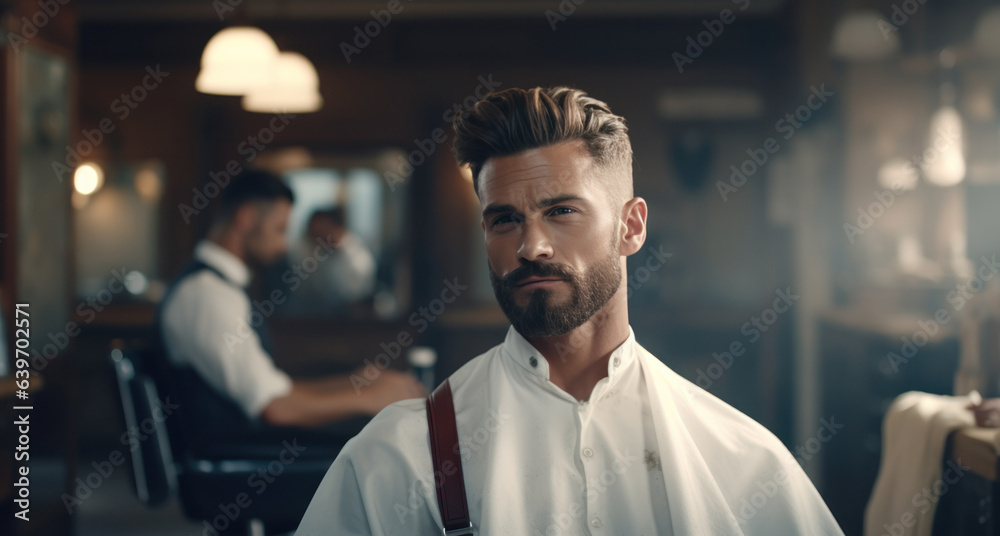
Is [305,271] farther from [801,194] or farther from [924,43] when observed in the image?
[924,43]

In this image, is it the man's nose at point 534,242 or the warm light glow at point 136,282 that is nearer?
the man's nose at point 534,242

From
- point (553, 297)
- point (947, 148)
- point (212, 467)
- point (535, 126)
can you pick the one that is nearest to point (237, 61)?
point (212, 467)

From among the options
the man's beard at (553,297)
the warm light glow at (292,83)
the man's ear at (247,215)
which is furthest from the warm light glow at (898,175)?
the man's beard at (553,297)

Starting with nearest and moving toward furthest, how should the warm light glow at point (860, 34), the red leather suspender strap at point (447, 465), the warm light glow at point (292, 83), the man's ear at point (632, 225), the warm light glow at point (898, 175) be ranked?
the red leather suspender strap at point (447, 465) < the man's ear at point (632, 225) < the warm light glow at point (292, 83) < the warm light glow at point (860, 34) < the warm light glow at point (898, 175)

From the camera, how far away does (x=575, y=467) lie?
1.22m

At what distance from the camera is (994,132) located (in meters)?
3.37

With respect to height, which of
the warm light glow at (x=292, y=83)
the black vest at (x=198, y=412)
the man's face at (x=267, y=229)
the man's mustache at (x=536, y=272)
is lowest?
the black vest at (x=198, y=412)

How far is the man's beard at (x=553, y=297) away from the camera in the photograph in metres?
1.18

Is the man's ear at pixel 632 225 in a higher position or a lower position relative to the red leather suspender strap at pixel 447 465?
higher

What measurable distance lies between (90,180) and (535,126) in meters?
4.57

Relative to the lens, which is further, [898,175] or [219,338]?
[898,175]

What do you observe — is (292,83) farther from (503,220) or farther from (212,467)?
(503,220)

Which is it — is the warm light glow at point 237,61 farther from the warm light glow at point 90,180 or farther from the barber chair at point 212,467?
the warm light glow at point 90,180

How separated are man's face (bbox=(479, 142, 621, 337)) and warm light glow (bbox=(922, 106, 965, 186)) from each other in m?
2.89
